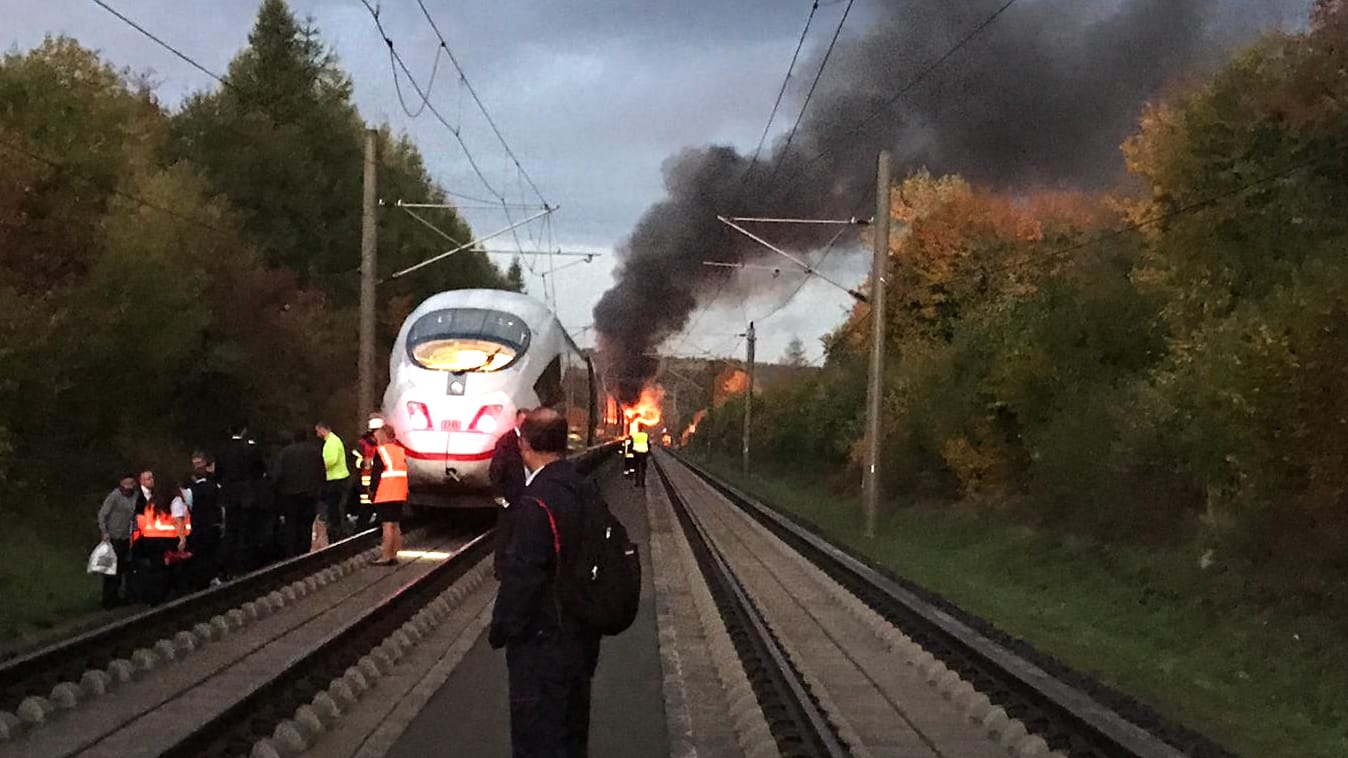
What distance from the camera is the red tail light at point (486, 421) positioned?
26.0 m

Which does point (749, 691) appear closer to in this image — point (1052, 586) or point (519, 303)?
point (1052, 586)

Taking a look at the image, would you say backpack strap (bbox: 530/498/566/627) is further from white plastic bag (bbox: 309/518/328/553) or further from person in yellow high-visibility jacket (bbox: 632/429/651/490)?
person in yellow high-visibility jacket (bbox: 632/429/651/490)

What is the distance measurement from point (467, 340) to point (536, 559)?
2086cm

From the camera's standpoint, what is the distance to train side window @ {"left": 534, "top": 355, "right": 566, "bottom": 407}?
28453 mm

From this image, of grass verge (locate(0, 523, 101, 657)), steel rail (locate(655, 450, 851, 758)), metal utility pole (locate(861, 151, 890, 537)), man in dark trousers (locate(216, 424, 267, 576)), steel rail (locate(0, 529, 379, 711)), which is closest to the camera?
steel rail (locate(655, 450, 851, 758))

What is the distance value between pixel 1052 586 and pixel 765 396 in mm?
64350

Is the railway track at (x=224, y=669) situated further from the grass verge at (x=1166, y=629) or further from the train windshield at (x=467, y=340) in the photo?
the train windshield at (x=467, y=340)

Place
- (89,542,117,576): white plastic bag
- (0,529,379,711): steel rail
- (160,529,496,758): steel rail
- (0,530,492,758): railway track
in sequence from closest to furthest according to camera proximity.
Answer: (160,529,496,758): steel rail → (0,530,492,758): railway track → (0,529,379,711): steel rail → (89,542,117,576): white plastic bag

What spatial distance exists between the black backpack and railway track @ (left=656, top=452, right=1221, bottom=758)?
373cm

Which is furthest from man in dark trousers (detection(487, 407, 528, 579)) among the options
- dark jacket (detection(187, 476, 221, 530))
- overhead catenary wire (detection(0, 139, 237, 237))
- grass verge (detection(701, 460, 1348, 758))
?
overhead catenary wire (detection(0, 139, 237, 237))

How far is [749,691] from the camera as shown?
1278 centimetres

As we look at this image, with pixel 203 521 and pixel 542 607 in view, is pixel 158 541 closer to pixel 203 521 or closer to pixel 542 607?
pixel 203 521

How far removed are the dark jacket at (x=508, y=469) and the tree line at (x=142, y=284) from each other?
16.0 meters

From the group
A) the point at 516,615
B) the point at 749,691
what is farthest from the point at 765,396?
the point at 516,615
